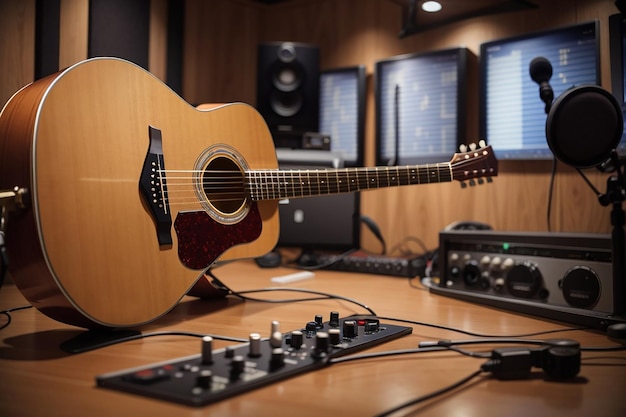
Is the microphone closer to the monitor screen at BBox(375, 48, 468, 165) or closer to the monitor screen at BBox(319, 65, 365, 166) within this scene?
the monitor screen at BBox(375, 48, 468, 165)

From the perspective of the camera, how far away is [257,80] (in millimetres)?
2230

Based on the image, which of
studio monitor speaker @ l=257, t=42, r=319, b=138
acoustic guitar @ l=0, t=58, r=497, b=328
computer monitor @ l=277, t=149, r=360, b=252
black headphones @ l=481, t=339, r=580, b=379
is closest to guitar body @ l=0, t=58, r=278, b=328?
acoustic guitar @ l=0, t=58, r=497, b=328

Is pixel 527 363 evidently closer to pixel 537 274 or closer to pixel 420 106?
pixel 537 274

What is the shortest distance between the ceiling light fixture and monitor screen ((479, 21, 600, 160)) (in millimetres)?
199

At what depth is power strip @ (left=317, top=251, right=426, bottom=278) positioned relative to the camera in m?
1.77

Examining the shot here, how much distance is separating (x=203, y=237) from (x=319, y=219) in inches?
36.7

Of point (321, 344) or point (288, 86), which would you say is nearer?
point (321, 344)

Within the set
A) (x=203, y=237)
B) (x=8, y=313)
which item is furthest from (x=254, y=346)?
(x=8, y=313)

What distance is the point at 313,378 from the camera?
789 millimetres

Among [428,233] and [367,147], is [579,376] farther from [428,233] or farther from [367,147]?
[367,147]

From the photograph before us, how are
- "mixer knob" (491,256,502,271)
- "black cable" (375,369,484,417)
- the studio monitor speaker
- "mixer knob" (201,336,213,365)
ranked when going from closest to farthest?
"black cable" (375,369,484,417)
"mixer knob" (201,336,213,365)
"mixer knob" (491,256,502,271)
the studio monitor speaker

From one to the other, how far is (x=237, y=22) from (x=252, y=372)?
6.24 ft

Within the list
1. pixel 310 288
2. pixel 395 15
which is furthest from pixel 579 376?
pixel 395 15

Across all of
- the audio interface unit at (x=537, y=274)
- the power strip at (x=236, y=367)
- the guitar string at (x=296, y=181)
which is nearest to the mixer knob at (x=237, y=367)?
the power strip at (x=236, y=367)
